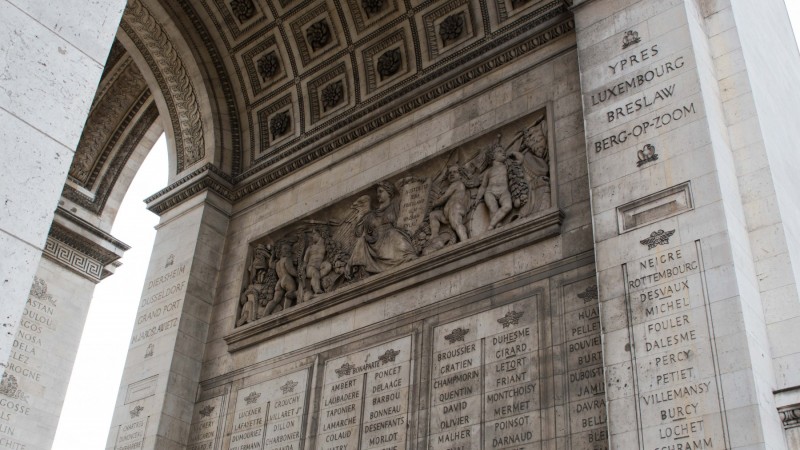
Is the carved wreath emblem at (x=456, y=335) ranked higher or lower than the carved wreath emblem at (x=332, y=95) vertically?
lower

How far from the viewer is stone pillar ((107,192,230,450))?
15398 mm

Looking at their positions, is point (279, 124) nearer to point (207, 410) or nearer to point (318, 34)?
point (318, 34)

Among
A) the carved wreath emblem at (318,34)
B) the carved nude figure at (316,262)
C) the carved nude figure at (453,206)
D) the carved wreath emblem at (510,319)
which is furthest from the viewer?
the carved wreath emblem at (318,34)

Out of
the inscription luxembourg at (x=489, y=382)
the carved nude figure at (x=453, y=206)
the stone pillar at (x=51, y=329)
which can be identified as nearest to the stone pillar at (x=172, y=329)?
the stone pillar at (x=51, y=329)

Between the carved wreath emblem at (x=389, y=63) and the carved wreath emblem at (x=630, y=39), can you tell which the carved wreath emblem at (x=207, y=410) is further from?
the carved wreath emblem at (x=630, y=39)

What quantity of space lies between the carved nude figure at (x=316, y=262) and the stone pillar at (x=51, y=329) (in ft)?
26.0

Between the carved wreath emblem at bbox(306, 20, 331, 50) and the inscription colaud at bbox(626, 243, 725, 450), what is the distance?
1009 cm

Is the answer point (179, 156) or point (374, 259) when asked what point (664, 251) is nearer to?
point (374, 259)

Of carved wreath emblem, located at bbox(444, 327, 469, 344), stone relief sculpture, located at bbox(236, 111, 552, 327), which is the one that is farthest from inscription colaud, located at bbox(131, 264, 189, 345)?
carved wreath emblem, located at bbox(444, 327, 469, 344)

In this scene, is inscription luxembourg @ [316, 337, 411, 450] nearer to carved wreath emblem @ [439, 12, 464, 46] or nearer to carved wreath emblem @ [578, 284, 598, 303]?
carved wreath emblem @ [578, 284, 598, 303]

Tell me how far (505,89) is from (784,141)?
14.7 feet

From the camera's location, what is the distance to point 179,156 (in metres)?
19.1

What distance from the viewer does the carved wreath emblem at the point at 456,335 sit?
1223cm

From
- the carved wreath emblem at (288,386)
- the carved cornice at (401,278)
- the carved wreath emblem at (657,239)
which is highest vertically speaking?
the carved cornice at (401,278)
